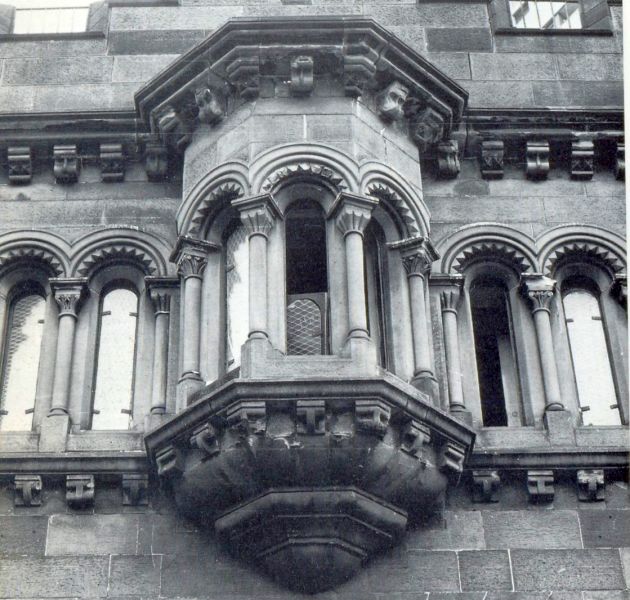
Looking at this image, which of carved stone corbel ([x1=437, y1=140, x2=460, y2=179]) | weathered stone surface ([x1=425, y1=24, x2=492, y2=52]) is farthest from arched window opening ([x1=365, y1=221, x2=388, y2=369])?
weathered stone surface ([x1=425, y1=24, x2=492, y2=52])

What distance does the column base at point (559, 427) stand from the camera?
645 inches

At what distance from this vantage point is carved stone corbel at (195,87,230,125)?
17750 mm

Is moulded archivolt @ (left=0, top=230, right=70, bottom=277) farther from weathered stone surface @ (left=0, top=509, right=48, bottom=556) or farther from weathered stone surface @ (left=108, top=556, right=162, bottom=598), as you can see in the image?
weathered stone surface @ (left=108, top=556, right=162, bottom=598)

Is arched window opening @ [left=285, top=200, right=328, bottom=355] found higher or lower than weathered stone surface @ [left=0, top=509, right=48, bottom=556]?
higher

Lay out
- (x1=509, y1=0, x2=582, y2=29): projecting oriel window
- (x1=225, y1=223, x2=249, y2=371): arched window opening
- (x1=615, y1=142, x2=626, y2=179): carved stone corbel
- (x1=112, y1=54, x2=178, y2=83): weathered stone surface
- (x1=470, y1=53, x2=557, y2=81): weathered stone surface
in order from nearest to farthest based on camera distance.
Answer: (x1=225, y1=223, x2=249, y2=371): arched window opening < (x1=615, y1=142, x2=626, y2=179): carved stone corbel < (x1=112, y1=54, x2=178, y2=83): weathered stone surface < (x1=470, y1=53, x2=557, y2=81): weathered stone surface < (x1=509, y1=0, x2=582, y2=29): projecting oriel window

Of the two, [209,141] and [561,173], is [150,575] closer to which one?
[209,141]

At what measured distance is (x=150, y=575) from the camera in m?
15.4

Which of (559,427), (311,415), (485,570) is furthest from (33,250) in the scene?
(485,570)

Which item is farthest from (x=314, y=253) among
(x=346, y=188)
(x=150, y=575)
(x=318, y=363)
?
(x=150, y=575)

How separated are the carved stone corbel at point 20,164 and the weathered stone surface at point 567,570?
660 cm

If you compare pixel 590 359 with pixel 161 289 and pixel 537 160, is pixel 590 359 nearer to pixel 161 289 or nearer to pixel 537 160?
pixel 537 160

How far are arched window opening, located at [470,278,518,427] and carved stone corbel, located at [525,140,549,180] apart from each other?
1321mm

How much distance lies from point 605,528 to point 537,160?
4416 mm

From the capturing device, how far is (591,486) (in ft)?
52.5
